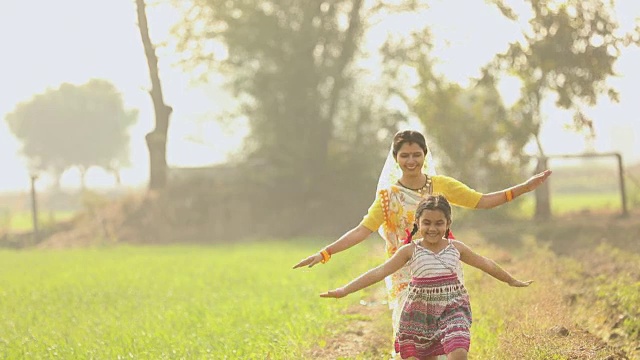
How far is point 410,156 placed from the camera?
715 cm

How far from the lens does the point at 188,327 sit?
1134 centimetres

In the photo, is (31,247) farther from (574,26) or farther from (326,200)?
(574,26)

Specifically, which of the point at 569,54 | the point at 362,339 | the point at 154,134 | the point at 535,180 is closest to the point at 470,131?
the point at 569,54

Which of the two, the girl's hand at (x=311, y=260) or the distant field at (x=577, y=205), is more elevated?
the girl's hand at (x=311, y=260)

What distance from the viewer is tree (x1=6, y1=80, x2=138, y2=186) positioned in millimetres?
80125

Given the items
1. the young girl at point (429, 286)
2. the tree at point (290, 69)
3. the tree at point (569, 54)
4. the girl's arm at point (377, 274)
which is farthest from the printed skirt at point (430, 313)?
the tree at point (290, 69)

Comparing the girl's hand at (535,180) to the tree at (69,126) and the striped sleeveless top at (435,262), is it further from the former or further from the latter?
the tree at (69,126)

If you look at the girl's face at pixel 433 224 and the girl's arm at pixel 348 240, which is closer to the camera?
the girl's face at pixel 433 224

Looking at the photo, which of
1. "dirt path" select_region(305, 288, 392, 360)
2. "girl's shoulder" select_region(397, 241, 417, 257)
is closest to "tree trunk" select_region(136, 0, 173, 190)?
"dirt path" select_region(305, 288, 392, 360)

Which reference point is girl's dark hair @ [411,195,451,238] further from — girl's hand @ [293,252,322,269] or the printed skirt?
girl's hand @ [293,252,322,269]

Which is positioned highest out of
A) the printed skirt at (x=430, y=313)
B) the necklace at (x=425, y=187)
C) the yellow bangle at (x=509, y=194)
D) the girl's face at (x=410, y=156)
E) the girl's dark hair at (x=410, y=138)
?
the girl's dark hair at (x=410, y=138)

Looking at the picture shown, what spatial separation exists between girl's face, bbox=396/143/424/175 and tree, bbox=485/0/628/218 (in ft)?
57.8

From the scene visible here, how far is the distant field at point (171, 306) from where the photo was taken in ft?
31.5

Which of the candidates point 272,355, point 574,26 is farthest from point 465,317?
point 574,26
